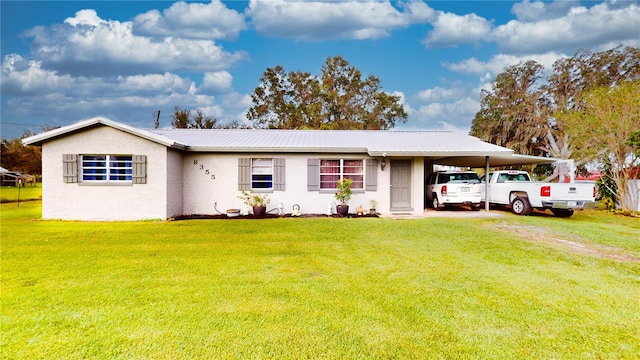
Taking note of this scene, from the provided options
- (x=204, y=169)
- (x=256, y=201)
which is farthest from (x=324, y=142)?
(x=204, y=169)

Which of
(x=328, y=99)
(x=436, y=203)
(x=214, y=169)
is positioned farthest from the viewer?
(x=328, y=99)

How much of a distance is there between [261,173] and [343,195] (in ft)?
10.5

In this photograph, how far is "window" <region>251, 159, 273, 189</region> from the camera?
42.1 ft

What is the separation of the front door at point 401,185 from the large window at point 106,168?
9.53 metres

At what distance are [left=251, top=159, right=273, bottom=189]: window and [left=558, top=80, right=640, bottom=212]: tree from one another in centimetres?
1377

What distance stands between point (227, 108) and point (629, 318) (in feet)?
91.8

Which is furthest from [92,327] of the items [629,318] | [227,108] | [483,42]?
[227,108]

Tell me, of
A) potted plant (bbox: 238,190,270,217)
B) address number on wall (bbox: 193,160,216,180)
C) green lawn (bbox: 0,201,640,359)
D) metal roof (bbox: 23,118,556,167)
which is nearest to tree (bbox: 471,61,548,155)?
metal roof (bbox: 23,118,556,167)

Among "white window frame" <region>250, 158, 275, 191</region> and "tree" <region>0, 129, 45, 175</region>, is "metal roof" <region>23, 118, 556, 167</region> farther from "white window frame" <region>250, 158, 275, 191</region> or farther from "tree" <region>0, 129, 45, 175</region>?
"tree" <region>0, 129, 45, 175</region>

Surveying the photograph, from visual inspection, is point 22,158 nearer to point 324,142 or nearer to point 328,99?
point 328,99

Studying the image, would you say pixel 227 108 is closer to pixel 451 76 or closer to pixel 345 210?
pixel 451 76

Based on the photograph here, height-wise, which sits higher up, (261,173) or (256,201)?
(261,173)

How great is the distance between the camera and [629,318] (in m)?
3.98

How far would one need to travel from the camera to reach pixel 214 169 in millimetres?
12680
